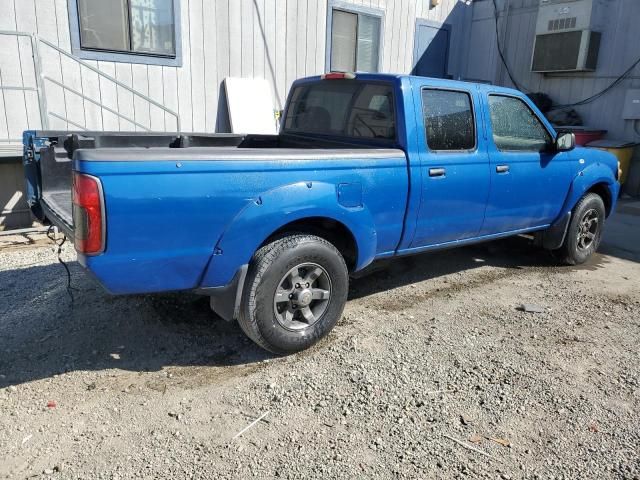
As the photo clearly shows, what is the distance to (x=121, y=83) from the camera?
23.9 ft

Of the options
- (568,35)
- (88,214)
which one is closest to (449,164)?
(88,214)

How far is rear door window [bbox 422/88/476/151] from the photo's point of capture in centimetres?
418

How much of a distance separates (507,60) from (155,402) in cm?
1122

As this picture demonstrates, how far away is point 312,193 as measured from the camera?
3.41 meters

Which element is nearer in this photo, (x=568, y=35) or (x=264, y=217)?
(x=264, y=217)

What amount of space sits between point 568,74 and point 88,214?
35.1 ft

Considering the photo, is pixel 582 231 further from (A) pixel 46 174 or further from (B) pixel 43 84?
(B) pixel 43 84

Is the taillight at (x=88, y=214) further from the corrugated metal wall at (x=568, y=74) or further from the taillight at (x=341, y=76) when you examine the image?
the corrugated metal wall at (x=568, y=74)

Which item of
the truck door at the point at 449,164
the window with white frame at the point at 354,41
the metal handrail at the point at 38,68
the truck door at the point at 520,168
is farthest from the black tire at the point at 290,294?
the window with white frame at the point at 354,41

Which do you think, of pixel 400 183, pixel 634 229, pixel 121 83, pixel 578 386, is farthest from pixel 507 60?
pixel 578 386

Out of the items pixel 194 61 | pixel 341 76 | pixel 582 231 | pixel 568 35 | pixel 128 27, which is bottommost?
pixel 582 231

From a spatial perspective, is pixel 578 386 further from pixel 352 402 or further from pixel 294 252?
pixel 294 252

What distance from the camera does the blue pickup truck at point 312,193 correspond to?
9.36ft

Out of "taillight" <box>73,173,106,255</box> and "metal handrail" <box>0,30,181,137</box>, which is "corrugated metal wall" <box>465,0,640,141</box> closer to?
"metal handrail" <box>0,30,181,137</box>
